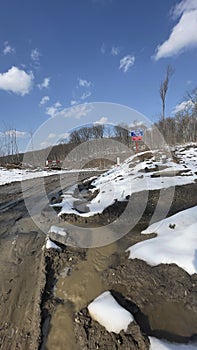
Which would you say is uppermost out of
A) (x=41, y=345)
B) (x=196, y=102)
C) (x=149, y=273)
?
(x=196, y=102)

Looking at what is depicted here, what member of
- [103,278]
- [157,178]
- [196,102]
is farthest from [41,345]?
[196,102]

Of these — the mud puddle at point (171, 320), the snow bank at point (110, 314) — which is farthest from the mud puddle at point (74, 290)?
the mud puddle at point (171, 320)

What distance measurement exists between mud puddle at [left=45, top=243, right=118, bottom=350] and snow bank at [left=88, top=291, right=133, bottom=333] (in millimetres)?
199

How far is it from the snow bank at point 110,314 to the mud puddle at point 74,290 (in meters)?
0.20

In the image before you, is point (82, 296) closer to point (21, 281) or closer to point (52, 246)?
point (21, 281)

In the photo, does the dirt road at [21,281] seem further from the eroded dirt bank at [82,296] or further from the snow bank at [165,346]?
the snow bank at [165,346]

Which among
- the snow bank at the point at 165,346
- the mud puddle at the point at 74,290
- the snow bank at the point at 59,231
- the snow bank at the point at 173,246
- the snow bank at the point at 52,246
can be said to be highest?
the snow bank at the point at 173,246

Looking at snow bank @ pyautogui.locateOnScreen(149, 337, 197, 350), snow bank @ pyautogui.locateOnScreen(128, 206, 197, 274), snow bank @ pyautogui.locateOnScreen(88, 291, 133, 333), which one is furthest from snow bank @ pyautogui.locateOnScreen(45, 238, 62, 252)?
snow bank @ pyautogui.locateOnScreen(149, 337, 197, 350)

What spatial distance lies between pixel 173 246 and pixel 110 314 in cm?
164

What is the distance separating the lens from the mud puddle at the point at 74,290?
6.99 feet

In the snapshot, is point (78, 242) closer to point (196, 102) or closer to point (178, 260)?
point (178, 260)

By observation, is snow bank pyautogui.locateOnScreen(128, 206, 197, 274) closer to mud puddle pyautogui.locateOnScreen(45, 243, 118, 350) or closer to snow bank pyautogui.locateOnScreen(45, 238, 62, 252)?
mud puddle pyautogui.locateOnScreen(45, 243, 118, 350)

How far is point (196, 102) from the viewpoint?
35250mm

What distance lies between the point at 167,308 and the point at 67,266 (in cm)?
173
